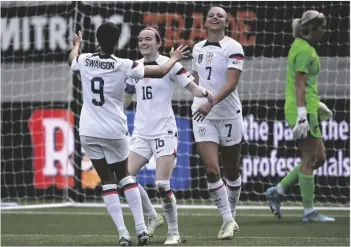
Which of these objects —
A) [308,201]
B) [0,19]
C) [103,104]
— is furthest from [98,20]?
[103,104]

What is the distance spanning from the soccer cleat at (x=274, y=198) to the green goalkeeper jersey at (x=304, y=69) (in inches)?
37.1

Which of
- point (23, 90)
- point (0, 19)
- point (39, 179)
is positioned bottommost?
point (39, 179)

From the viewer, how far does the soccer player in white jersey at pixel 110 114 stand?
26.8 feet

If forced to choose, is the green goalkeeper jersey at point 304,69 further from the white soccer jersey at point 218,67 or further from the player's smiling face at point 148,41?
the player's smiling face at point 148,41

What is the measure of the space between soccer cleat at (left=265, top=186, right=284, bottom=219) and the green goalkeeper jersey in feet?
3.09

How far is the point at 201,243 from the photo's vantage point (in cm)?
845

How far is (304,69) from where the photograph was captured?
1049 centimetres

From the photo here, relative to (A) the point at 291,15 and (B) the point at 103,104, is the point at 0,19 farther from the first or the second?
(B) the point at 103,104

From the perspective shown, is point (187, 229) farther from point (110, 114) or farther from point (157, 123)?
point (110, 114)

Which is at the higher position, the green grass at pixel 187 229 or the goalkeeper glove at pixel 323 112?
the goalkeeper glove at pixel 323 112

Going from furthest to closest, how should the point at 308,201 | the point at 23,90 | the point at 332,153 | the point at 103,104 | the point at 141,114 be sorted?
the point at 23,90 < the point at 332,153 < the point at 308,201 < the point at 141,114 < the point at 103,104

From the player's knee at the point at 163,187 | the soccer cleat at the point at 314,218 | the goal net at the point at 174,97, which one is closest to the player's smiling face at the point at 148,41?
the player's knee at the point at 163,187

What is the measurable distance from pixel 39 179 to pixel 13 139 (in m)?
0.74

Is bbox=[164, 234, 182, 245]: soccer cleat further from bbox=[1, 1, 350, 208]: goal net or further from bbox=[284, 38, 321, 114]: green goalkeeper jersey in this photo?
bbox=[1, 1, 350, 208]: goal net
